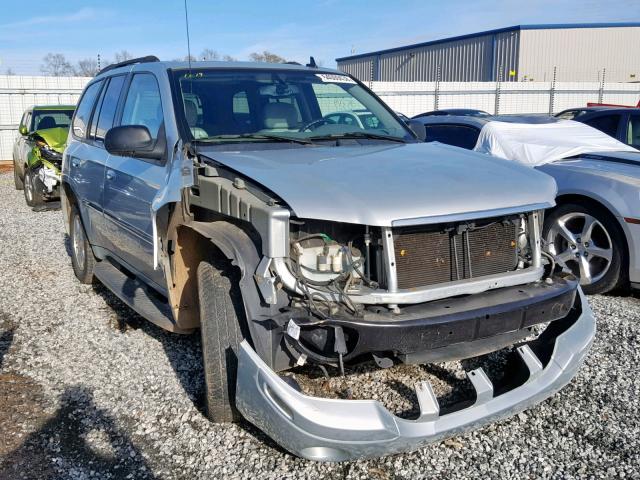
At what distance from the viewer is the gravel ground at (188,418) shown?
10.5 feet

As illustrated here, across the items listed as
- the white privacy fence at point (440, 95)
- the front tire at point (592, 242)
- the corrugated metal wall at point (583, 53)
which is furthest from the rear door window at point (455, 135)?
the corrugated metal wall at point (583, 53)

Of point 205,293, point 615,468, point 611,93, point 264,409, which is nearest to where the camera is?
point 264,409

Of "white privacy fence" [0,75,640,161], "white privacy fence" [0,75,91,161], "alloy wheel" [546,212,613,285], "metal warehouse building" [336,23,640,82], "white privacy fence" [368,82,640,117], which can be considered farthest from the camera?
"metal warehouse building" [336,23,640,82]

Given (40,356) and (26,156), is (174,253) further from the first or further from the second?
(26,156)

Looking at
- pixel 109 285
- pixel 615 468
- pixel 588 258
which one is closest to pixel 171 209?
pixel 109 285

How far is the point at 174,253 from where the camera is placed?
12.5 feet

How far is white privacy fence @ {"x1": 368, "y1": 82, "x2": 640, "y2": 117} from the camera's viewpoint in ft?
73.7

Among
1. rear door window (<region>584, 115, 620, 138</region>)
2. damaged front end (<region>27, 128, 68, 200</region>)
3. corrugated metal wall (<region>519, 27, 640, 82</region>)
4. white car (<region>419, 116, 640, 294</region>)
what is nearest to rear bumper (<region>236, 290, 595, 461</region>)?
white car (<region>419, 116, 640, 294</region>)

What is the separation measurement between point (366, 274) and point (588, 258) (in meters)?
3.59

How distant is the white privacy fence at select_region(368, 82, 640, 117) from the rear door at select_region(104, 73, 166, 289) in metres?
17.7

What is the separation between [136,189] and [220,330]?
4.93 feet

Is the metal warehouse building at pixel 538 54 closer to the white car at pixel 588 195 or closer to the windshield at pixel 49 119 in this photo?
the windshield at pixel 49 119

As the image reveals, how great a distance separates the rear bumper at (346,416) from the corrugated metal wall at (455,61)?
30.2 m

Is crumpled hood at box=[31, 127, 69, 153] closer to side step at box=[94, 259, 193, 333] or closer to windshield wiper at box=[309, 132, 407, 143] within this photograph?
side step at box=[94, 259, 193, 333]
